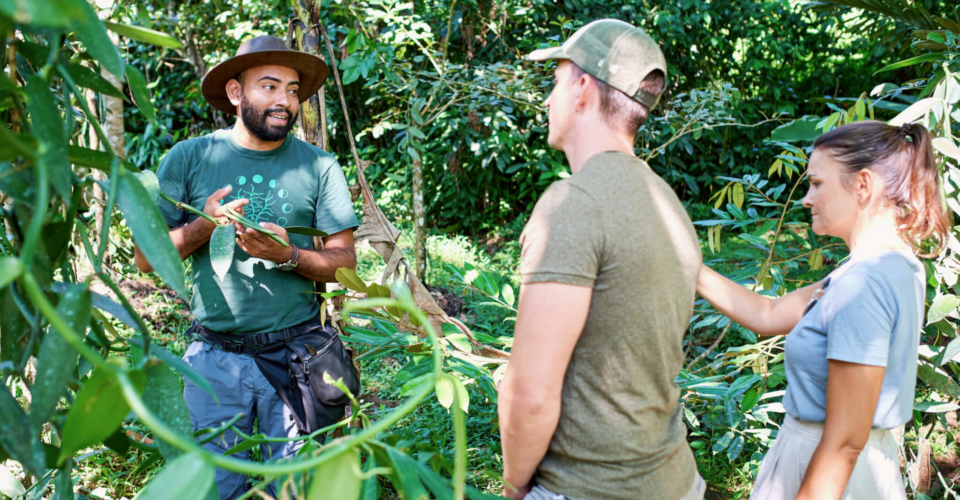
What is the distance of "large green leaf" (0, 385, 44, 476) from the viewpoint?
47cm

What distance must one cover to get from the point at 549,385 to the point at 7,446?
575 mm

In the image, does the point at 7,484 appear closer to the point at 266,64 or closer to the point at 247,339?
the point at 247,339

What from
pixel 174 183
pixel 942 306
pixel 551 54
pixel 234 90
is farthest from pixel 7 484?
pixel 942 306

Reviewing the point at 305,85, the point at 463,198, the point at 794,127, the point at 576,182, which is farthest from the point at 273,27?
the point at 576,182

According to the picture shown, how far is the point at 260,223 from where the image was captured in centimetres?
165

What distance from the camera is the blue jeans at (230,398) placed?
65.5 inches

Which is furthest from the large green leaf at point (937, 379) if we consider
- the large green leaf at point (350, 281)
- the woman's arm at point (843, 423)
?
the large green leaf at point (350, 281)

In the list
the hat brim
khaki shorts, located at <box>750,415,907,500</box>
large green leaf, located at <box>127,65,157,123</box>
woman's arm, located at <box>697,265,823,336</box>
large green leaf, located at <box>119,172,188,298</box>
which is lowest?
khaki shorts, located at <box>750,415,907,500</box>

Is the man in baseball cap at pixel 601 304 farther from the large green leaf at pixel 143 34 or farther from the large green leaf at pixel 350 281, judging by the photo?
the large green leaf at pixel 350 281

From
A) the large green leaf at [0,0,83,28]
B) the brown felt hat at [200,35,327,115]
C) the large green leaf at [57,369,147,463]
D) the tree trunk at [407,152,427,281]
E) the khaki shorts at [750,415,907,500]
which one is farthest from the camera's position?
the tree trunk at [407,152,427,281]

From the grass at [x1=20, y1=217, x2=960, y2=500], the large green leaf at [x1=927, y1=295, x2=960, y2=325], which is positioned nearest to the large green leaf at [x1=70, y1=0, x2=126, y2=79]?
the grass at [x1=20, y1=217, x2=960, y2=500]

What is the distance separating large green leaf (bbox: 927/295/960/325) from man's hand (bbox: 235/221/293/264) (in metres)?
1.45

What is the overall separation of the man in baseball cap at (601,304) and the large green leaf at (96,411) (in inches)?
19.9

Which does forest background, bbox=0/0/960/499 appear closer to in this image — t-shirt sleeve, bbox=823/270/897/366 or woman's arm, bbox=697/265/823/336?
woman's arm, bbox=697/265/823/336
